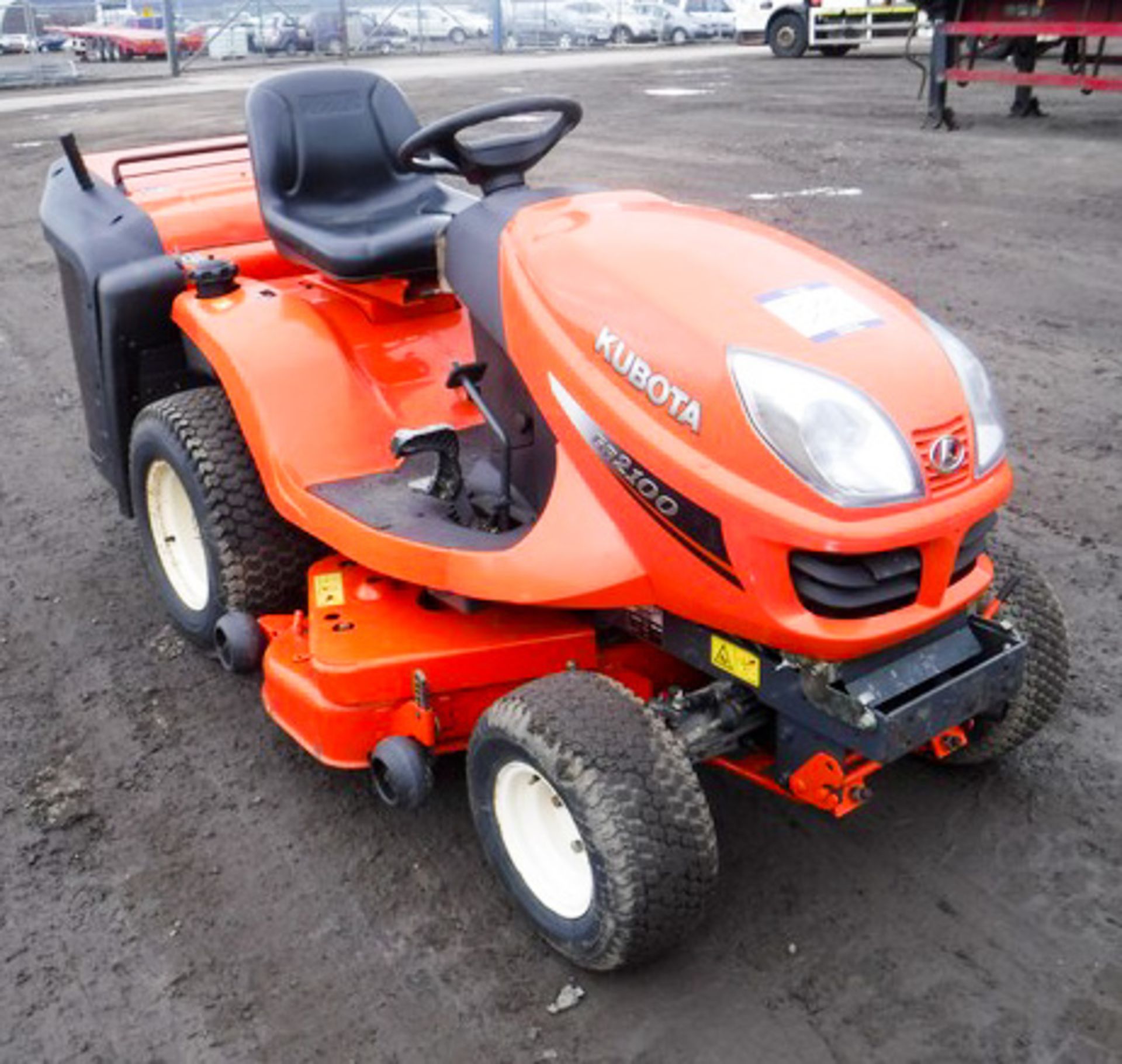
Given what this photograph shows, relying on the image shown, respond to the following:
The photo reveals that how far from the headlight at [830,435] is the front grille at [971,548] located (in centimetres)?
20

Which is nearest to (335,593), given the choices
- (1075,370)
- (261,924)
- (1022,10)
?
(261,924)

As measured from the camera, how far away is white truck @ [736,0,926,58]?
21266mm

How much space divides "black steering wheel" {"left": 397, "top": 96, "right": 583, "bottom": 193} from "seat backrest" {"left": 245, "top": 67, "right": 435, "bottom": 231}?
0.67m

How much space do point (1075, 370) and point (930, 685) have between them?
3.77 metres

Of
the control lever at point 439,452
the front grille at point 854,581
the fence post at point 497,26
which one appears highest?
the front grille at point 854,581

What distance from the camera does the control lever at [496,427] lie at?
9.52 feet

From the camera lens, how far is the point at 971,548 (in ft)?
8.29

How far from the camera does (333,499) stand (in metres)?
3.13

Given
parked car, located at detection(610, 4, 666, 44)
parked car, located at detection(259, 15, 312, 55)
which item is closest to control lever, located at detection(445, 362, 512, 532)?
parked car, located at detection(259, 15, 312, 55)

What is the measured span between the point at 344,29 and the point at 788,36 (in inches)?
350

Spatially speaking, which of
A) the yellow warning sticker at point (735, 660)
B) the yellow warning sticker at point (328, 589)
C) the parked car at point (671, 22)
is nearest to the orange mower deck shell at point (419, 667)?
the yellow warning sticker at point (328, 589)

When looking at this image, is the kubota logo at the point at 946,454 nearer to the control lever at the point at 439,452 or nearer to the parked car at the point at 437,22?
the control lever at the point at 439,452

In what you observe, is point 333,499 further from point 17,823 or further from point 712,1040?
point 712,1040

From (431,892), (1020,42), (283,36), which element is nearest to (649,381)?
(431,892)
